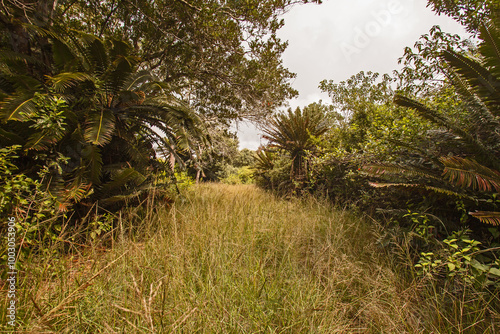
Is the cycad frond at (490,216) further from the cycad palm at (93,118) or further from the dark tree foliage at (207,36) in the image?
the dark tree foliage at (207,36)

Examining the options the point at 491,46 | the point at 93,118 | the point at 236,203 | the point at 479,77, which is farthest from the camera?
the point at 236,203

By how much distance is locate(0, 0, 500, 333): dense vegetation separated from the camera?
4.45 ft

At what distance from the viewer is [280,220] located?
2.78m

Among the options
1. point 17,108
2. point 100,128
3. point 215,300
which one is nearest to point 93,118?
point 100,128

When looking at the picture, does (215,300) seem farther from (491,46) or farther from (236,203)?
(491,46)

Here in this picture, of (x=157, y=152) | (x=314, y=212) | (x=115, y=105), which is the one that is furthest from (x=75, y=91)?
(x=314, y=212)

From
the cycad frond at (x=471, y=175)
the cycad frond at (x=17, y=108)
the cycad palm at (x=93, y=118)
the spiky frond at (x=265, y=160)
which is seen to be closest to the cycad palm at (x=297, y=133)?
the spiky frond at (x=265, y=160)

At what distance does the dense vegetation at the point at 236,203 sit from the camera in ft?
4.45

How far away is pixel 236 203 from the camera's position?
147 inches

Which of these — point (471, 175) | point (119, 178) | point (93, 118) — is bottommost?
point (119, 178)

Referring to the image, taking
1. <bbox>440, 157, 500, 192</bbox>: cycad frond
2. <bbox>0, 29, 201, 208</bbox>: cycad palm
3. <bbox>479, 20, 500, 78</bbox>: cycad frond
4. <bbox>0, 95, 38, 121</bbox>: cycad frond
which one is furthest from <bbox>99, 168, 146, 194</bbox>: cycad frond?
<bbox>479, 20, 500, 78</bbox>: cycad frond

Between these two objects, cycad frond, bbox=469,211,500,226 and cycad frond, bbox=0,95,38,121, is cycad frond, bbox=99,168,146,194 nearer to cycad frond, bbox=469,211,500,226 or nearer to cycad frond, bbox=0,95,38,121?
cycad frond, bbox=0,95,38,121

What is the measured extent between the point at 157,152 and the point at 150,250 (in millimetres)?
2451

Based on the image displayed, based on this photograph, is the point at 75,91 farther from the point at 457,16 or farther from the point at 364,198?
the point at 457,16
